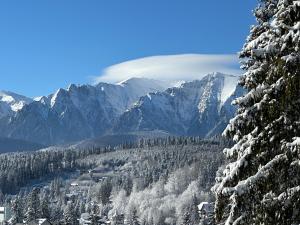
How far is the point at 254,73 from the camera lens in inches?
762

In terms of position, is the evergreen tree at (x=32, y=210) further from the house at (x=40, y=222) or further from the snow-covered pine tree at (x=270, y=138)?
the snow-covered pine tree at (x=270, y=138)

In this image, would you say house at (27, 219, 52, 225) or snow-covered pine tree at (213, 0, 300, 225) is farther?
house at (27, 219, 52, 225)

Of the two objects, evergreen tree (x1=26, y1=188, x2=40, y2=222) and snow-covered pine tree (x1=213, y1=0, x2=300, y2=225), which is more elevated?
snow-covered pine tree (x1=213, y1=0, x2=300, y2=225)

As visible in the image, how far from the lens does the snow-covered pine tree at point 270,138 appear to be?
1784cm

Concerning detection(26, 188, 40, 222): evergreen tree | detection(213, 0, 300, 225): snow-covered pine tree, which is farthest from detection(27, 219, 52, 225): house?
detection(213, 0, 300, 225): snow-covered pine tree

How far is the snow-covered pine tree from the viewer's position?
58.5 feet

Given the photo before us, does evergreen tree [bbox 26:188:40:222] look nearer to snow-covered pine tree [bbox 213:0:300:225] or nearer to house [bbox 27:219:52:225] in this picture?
house [bbox 27:219:52:225]

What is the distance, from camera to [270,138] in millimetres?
18875

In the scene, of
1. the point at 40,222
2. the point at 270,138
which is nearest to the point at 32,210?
the point at 40,222

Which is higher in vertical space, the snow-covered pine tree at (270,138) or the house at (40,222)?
the snow-covered pine tree at (270,138)

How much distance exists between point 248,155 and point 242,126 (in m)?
0.99

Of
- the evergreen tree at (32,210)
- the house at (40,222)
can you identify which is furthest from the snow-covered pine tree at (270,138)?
the evergreen tree at (32,210)

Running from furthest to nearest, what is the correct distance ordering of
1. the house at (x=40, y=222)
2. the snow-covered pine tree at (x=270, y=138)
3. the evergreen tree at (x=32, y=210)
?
1. the evergreen tree at (x=32, y=210)
2. the house at (x=40, y=222)
3. the snow-covered pine tree at (x=270, y=138)

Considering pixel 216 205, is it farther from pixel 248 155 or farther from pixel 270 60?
pixel 270 60
